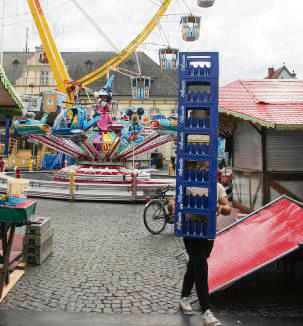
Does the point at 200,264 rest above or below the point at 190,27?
below

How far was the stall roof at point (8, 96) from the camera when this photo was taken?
5.54 m

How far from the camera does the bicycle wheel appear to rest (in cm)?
948

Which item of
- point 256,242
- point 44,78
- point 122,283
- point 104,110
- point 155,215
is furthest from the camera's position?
point 44,78

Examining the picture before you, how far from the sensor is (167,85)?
170 feet

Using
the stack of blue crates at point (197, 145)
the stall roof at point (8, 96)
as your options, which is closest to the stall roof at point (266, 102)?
the stack of blue crates at point (197, 145)

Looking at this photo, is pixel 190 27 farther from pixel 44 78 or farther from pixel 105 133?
pixel 44 78

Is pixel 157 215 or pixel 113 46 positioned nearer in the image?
pixel 157 215

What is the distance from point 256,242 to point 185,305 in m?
1.46

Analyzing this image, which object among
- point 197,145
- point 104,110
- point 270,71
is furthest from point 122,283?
point 270,71

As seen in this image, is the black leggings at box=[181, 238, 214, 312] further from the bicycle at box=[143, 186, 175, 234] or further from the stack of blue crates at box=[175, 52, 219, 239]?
the bicycle at box=[143, 186, 175, 234]

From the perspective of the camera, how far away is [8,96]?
20.2 feet

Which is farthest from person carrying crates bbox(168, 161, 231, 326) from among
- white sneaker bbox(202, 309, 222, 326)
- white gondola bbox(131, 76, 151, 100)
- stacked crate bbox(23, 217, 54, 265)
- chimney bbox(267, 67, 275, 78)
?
chimney bbox(267, 67, 275, 78)

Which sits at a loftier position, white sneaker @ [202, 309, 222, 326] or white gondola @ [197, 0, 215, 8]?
white gondola @ [197, 0, 215, 8]

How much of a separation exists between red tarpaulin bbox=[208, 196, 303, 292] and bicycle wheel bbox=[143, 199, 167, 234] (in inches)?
108
